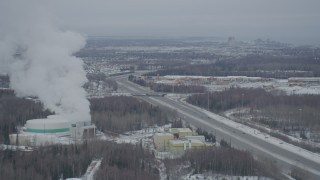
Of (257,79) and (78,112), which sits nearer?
(78,112)

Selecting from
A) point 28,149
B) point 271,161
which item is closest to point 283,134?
point 271,161

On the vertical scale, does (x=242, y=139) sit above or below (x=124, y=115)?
below

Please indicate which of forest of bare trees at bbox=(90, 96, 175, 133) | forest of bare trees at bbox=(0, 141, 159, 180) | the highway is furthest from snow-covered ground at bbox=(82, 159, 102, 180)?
forest of bare trees at bbox=(90, 96, 175, 133)

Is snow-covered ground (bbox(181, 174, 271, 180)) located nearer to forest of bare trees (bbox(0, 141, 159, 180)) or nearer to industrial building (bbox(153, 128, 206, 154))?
forest of bare trees (bbox(0, 141, 159, 180))

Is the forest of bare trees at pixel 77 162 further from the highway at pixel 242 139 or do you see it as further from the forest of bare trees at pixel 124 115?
the forest of bare trees at pixel 124 115

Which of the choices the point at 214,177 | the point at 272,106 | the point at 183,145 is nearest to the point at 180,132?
the point at 183,145

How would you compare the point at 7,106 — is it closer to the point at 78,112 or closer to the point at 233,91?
the point at 78,112

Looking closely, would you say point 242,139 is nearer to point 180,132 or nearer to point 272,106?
point 180,132

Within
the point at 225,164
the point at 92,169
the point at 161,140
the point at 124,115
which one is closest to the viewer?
the point at 92,169

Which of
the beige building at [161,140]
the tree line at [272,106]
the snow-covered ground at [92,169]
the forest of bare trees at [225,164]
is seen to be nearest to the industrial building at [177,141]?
the beige building at [161,140]
